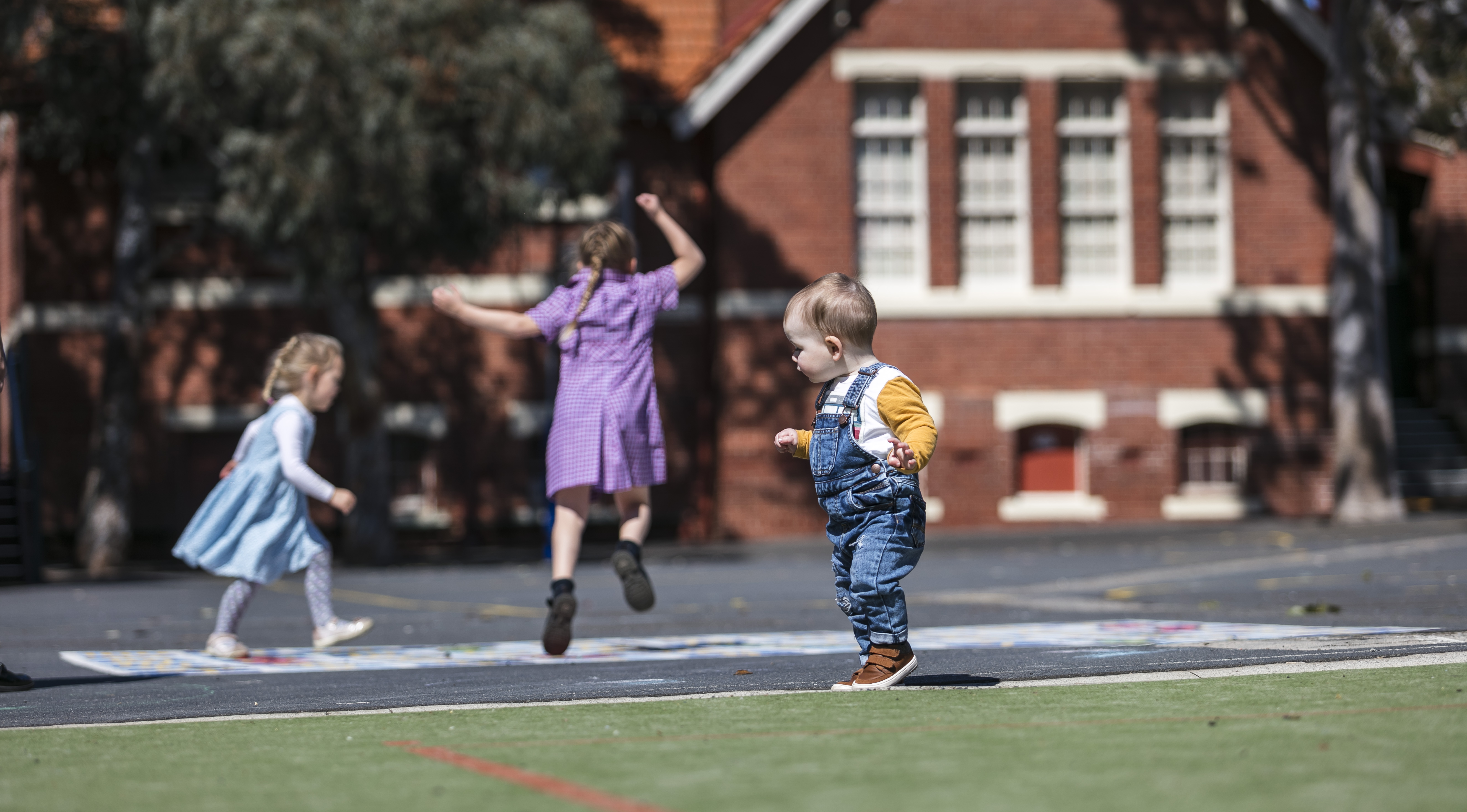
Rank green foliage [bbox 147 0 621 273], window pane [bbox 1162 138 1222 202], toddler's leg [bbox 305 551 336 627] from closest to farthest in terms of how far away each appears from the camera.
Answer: toddler's leg [bbox 305 551 336 627] < green foliage [bbox 147 0 621 273] < window pane [bbox 1162 138 1222 202]

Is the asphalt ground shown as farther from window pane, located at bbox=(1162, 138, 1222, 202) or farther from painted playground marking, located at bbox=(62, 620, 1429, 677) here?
window pane, located at bbox=(1162, 138, 1222, 202)

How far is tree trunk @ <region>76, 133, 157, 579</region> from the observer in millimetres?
19125

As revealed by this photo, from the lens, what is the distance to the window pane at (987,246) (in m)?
21.5

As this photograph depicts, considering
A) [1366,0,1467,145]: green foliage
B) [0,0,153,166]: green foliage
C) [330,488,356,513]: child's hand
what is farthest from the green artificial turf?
[1366,0,1467,145]: green foliage

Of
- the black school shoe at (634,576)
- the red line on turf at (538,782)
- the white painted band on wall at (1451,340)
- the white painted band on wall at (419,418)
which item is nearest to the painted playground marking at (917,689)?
the red line on turf at (538,782)

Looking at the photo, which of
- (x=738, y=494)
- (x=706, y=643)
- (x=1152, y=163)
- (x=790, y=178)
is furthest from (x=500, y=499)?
(x=706, y=643)

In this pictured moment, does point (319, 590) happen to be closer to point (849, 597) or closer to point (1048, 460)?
point (849, 597)

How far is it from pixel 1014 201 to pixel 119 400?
1042 cm

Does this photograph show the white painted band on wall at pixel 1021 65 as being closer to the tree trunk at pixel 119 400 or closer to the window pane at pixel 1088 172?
the window pane at pixel 1088 172

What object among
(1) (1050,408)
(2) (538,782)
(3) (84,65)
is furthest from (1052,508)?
(2) (538,782)

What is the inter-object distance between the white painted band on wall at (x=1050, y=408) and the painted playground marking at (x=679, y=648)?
1179 centimetres

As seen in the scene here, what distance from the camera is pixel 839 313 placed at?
6062 mm

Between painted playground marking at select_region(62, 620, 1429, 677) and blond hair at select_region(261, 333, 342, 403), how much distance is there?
1354 mm

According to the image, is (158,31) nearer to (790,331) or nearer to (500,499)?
(500,499)
